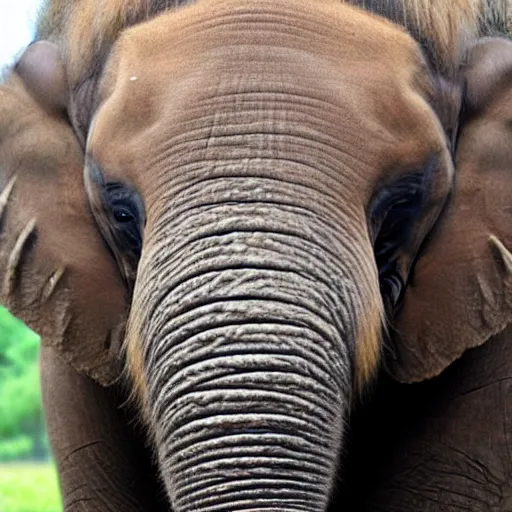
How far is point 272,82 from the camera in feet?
19.2

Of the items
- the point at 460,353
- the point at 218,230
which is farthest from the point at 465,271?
the point at 218,230

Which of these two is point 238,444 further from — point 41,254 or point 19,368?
point 19,368

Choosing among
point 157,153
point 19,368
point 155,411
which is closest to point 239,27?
point 157,153

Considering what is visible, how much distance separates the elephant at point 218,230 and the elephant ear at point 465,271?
2 centimetres

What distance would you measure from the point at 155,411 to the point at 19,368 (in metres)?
31.0

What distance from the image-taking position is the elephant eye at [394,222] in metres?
6.10

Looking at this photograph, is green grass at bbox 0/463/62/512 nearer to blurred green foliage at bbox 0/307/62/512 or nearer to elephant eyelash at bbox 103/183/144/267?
blurred green foliage at bbox 0/307/62/512

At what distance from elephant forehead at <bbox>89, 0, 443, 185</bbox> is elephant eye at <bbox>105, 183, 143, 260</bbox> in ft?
0.38

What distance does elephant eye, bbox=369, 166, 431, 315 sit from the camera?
6102 millimetres

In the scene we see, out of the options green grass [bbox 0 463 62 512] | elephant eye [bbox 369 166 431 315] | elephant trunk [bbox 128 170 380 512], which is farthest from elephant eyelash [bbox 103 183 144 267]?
green grass [bbox 0 463 62 512]

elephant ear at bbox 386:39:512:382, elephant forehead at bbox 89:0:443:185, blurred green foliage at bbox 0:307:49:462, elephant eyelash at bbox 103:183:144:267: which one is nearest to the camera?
elephant forehead at bbox 89:0:443:185

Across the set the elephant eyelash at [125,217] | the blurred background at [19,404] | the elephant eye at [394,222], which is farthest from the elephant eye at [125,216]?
the blurred background at [19,404]

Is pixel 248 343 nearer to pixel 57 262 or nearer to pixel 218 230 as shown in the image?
pixel 218 230

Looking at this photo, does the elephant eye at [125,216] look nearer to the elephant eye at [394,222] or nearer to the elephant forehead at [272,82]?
the elephant forehead at [272,82]
